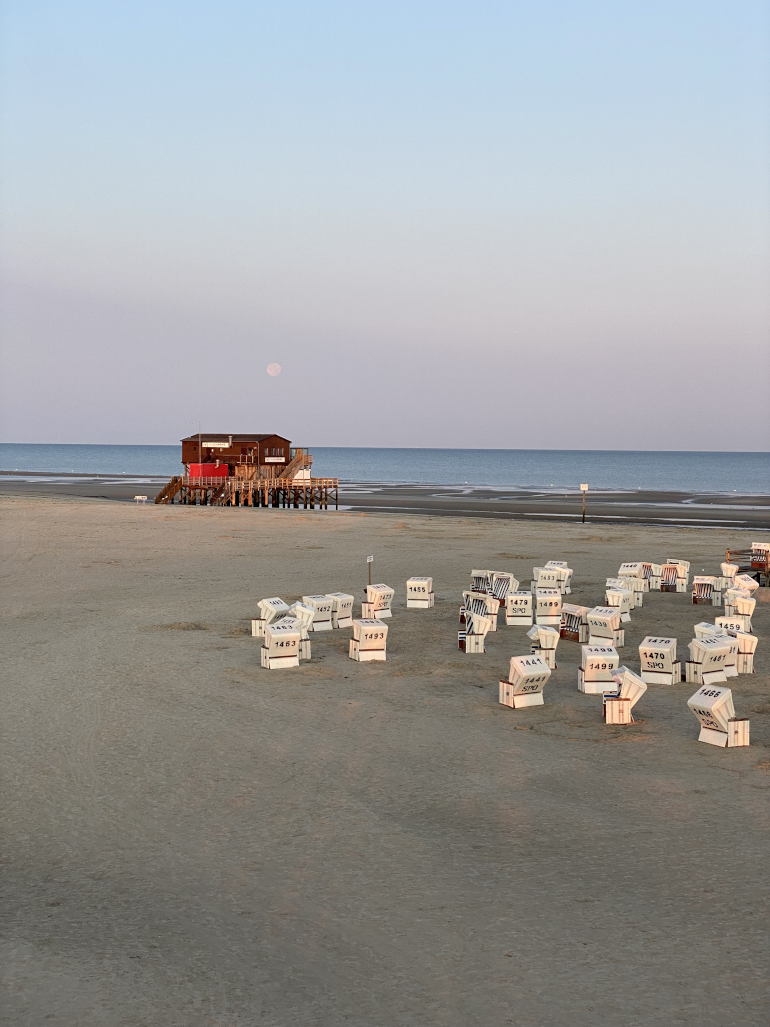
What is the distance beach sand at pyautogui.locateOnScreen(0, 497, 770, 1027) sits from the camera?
23.3ft

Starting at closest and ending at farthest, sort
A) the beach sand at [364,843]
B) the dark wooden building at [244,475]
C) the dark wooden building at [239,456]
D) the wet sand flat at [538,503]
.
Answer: the beach sand at [364,843] → the wet sand flat at [538,503] → the dark wooden building at [244,475] → the dark wooden building at [239,456]

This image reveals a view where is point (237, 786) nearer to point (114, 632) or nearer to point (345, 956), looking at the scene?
point (345, 956)

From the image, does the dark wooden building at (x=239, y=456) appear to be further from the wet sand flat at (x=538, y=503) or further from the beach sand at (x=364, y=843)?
the beach sand at (x=364, y=843)

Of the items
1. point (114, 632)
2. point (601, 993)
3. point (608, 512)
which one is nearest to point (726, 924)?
point (601, 993)

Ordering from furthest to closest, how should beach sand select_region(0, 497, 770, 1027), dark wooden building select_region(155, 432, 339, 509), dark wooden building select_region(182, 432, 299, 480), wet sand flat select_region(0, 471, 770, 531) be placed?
dark wooden building select_region(182, 432, 299, 480) → dark wooden building select_region(155, 432, 339, 509) → wet sand flat select_region(0, 471, 770, 531) → beach sand select_region(0, 497, 770, 1027)

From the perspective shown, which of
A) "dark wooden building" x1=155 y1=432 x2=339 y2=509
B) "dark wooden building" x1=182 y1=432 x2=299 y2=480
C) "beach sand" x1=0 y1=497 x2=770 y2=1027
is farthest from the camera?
"dark wooden building" x1=182 y1=432 x2=299 y2=480

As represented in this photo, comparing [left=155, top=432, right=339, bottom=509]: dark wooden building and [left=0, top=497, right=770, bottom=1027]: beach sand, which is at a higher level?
[left=155, top=432, right=339, bottom=509]: dark wooden building

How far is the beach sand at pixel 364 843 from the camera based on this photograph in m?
7.11

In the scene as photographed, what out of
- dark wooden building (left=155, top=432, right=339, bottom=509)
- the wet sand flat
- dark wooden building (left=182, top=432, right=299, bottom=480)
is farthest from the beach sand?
dark wooden building (left=182, top=432, right=299, bottom=480)

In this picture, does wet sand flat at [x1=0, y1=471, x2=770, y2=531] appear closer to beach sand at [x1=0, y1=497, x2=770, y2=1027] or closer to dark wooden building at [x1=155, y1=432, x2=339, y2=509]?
dark wooden building at [x1=155, y1=432, x2=339, y2=509]

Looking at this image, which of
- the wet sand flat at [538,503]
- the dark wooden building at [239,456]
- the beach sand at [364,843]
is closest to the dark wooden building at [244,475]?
the dark wooden building at [239,456]

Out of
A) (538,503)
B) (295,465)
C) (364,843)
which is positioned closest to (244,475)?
(295,465)

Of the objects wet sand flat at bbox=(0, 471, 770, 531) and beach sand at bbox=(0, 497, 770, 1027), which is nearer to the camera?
beach sand at bbox=(0, 497, 770, 1027)

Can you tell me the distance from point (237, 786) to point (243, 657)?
706 cm
